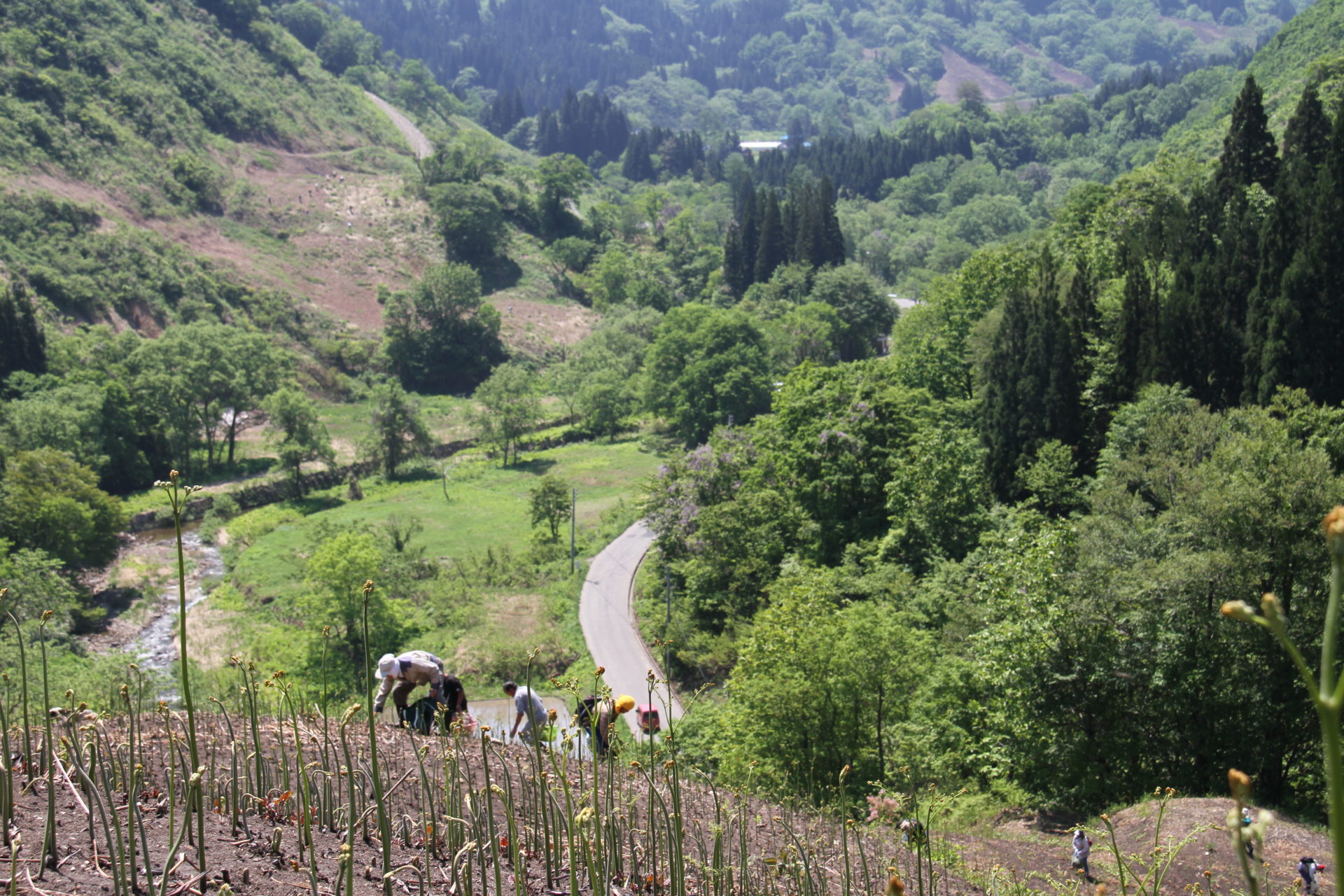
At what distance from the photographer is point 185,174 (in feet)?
269

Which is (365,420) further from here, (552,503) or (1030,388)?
(1030,388)

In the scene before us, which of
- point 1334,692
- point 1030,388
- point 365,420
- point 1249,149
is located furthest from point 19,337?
point 1334,692

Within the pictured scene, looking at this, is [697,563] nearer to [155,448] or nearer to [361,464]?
[361,464]

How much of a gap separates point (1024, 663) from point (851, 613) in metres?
4.07

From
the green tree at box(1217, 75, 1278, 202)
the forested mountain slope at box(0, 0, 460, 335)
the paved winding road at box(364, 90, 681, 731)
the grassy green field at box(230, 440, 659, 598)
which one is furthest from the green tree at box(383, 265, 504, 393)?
the green tree at box(1217, 75, 1278, 202)

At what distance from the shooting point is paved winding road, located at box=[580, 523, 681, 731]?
1133 inches

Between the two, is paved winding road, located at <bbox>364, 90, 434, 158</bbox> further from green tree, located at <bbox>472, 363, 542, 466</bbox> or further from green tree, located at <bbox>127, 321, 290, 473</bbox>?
green tree, located at <bbox>472, 363, 542, 466</bbox>

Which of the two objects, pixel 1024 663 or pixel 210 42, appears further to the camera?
pixel 210 42

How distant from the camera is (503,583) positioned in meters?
38.7

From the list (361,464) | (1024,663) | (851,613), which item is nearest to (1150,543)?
(1024,663)

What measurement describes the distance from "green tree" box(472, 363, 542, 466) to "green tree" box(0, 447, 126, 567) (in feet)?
76.8

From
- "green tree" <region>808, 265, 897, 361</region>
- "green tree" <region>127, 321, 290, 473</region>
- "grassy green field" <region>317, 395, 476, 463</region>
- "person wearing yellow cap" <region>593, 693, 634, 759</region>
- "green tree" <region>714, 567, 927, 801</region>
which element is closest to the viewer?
"person wearing yellow cap" <region>593, 693, 634, 759</region>

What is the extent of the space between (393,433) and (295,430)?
18.1ft

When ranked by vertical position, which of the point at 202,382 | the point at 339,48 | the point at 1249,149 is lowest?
the point at 202,382
